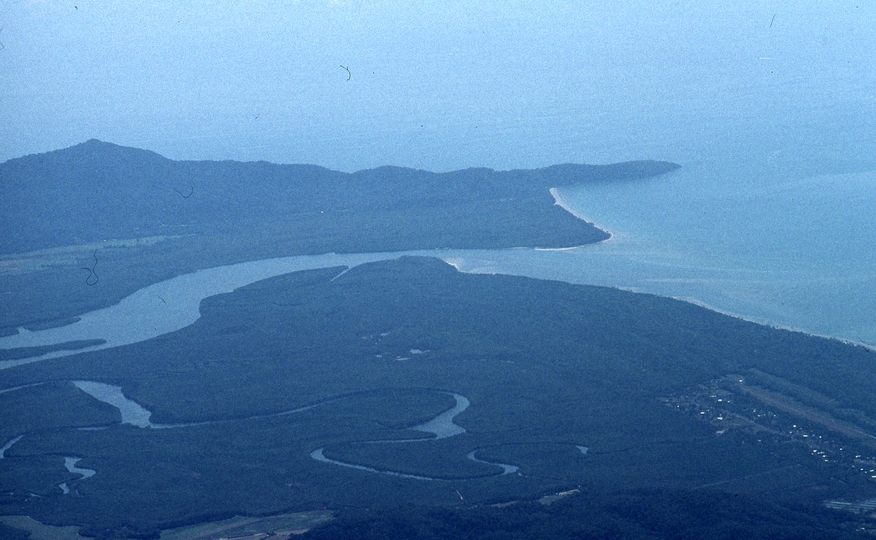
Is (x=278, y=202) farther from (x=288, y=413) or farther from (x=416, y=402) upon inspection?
(x=416, y=402)

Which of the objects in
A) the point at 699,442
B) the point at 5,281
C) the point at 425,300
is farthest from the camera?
the point at 5,281

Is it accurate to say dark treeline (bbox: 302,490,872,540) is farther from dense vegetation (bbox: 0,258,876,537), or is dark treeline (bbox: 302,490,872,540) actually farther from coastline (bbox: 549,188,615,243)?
coastline (bbox: 549,188,615,243)

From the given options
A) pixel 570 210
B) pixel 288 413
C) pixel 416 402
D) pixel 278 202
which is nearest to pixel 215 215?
pixel 278 202

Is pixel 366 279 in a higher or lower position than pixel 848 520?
higher

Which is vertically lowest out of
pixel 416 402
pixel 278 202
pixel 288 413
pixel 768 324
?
pixel 288 413

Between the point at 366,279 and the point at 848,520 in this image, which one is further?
the point at 366,279

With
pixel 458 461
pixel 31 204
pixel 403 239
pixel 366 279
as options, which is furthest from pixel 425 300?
pixel 31 204

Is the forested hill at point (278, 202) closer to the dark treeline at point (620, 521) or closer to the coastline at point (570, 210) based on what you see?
→ the coastline at point (570, 210)

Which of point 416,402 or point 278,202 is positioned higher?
point 278,202

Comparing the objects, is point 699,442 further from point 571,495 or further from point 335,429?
point 335,429

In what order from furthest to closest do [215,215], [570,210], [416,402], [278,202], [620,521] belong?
1. [278,202]
2. [215,215]
3. [570,210]
4. [416,402]
5. [620,521]
